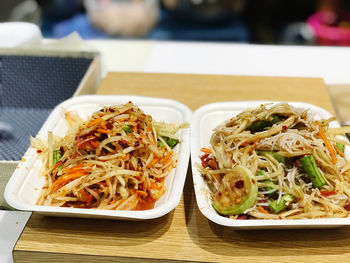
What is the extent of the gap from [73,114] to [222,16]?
9.85 feet

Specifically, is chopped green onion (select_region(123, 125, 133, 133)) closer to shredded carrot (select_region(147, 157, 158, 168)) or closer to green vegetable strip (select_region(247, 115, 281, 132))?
shredded carrot (select_region(147, 157, 158, 168))

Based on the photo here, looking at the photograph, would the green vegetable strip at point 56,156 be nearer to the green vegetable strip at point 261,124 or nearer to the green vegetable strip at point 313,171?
the green vegetable strip at point 261,124

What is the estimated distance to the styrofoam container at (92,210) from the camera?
3.51 ft

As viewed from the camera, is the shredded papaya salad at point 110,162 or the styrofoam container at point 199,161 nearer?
the styrofoam container at point 199,161

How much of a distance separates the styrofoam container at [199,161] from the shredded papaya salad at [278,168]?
34 mm

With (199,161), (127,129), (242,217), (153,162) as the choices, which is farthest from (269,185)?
(127,129)

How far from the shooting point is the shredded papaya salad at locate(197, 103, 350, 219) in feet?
3.65

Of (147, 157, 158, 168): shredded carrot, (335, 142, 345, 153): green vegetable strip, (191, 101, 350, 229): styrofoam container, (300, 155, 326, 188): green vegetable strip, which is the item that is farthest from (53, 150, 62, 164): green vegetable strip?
(335, 142, 345, 153): green vegetable strip

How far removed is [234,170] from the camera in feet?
3.77

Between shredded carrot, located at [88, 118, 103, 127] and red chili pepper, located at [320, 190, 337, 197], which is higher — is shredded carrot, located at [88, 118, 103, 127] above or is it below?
above

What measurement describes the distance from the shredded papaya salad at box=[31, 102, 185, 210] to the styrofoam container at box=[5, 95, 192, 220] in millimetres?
30

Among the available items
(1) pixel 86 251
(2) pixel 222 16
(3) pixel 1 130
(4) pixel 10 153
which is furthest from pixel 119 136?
(2) pixel 222 16

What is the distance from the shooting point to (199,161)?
4.17 ft

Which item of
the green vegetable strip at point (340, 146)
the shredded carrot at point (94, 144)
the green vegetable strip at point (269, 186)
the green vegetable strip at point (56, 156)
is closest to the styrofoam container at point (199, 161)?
the green vegetable strip at point (340, 146)
